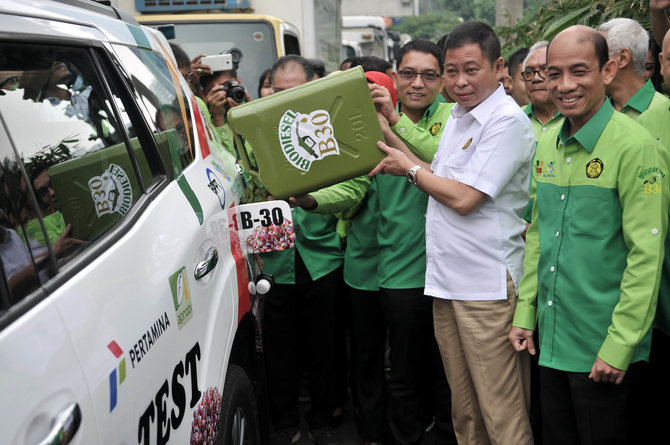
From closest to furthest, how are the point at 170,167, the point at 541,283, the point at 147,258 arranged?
the point at 147,258 → the point at 170,167 → the point at 541,283

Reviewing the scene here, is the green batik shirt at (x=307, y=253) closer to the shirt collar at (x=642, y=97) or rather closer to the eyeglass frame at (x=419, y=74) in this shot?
the eyeglass frame at (x=419, y=74)

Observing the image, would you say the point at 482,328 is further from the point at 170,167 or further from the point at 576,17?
the point at 576,17

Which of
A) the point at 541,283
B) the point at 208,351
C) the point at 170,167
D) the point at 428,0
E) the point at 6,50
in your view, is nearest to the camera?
the point at 6,50

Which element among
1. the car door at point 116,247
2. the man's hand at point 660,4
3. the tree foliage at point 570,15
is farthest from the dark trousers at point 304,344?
the tree foliage at point 570,15

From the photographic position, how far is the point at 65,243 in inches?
63.4

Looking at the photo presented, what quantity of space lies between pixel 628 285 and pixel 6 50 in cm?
192

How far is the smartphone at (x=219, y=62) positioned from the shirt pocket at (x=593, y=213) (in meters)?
3.07

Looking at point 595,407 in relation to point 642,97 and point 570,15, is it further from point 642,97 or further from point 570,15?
point 570,15

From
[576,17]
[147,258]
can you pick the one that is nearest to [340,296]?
→ [147,258]

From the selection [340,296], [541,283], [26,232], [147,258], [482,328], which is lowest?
[340,296]

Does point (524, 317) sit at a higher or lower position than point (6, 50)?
lower

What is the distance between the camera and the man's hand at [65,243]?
5.08 ft

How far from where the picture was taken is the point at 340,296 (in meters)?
3.98

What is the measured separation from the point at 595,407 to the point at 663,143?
3.42ft
